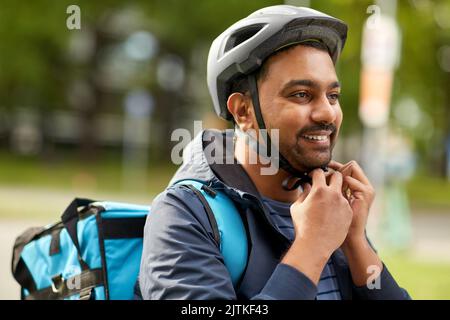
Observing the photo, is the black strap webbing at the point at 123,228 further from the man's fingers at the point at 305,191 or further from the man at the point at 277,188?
the man's fingers at the point at 305,191

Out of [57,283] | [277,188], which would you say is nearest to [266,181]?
[277,188]

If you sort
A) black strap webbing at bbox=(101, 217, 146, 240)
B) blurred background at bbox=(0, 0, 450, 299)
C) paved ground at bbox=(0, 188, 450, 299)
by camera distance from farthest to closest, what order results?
blurred background at bbox=(0, 0, 450, 299), paved ground at bbox=(0, 188, 450, 299), black strap webbing at bbox=(101, 217, 146, 240)

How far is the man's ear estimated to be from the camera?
88.7 inches

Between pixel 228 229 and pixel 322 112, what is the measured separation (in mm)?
467

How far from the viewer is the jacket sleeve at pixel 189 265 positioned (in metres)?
1.82

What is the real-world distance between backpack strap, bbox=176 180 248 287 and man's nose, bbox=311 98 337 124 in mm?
375

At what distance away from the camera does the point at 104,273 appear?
2250mm

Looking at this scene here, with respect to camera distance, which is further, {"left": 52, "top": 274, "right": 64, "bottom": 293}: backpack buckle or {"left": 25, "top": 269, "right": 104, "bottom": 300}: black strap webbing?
{"left": 52, "top": 274, "right": 64, "bottom": 293}: backpack buckle

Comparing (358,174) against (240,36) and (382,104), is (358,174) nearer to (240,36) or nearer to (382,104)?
(240,36)

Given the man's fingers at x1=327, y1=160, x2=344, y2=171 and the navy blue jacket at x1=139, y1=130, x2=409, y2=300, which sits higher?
the man's fingers at x1=327, y1=160, x2=344, y2=171

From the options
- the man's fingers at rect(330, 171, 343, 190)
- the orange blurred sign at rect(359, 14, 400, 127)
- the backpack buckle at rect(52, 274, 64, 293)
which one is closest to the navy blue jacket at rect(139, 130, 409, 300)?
the man's fingers at rect(330, 171, 343, 190)

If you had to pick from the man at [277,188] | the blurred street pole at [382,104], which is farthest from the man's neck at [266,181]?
the blurred street pole at [382,104]

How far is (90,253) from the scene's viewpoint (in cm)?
228

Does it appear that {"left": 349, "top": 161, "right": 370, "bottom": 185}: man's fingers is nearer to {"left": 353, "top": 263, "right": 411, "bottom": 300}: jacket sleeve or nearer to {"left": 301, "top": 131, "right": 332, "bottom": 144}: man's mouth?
{"left": 301, "top": 131, "right": 332, "bottom": 144}: man's mouth
